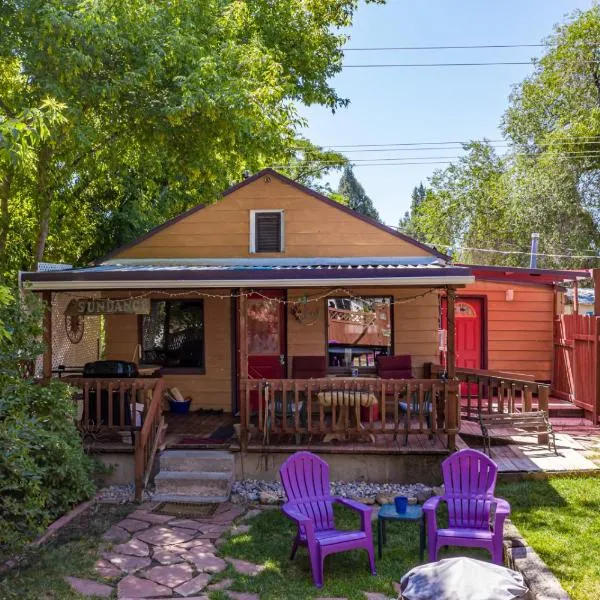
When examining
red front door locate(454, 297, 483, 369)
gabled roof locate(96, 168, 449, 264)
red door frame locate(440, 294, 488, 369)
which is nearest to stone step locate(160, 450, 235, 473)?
gabled roof locate(96, 168, 449, 264)

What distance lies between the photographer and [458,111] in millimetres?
31406

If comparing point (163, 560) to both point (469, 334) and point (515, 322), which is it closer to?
point (469, 334)

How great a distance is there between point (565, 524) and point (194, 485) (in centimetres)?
440

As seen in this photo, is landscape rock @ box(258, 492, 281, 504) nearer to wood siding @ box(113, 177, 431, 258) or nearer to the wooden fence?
wood siding @ box(113, 177, 431, 258)

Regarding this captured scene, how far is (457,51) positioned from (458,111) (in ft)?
28.1

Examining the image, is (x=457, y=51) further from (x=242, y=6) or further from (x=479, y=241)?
(x=479, y=241)

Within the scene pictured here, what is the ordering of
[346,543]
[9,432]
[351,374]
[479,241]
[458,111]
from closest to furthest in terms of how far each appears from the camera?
1. [9,432]
2. [346,543]
3. [351,374]
4. [458,111]
5. [479,241]

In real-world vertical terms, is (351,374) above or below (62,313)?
below

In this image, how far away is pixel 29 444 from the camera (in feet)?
16.7

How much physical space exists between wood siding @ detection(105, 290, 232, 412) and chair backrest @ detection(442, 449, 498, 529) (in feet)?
19.4

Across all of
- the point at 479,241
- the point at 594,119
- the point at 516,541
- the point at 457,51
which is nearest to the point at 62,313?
the point at 516,541

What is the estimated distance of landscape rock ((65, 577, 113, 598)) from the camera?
4952 mm

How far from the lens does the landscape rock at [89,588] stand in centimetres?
495

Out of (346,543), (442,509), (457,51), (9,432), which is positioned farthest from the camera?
(457,51)
